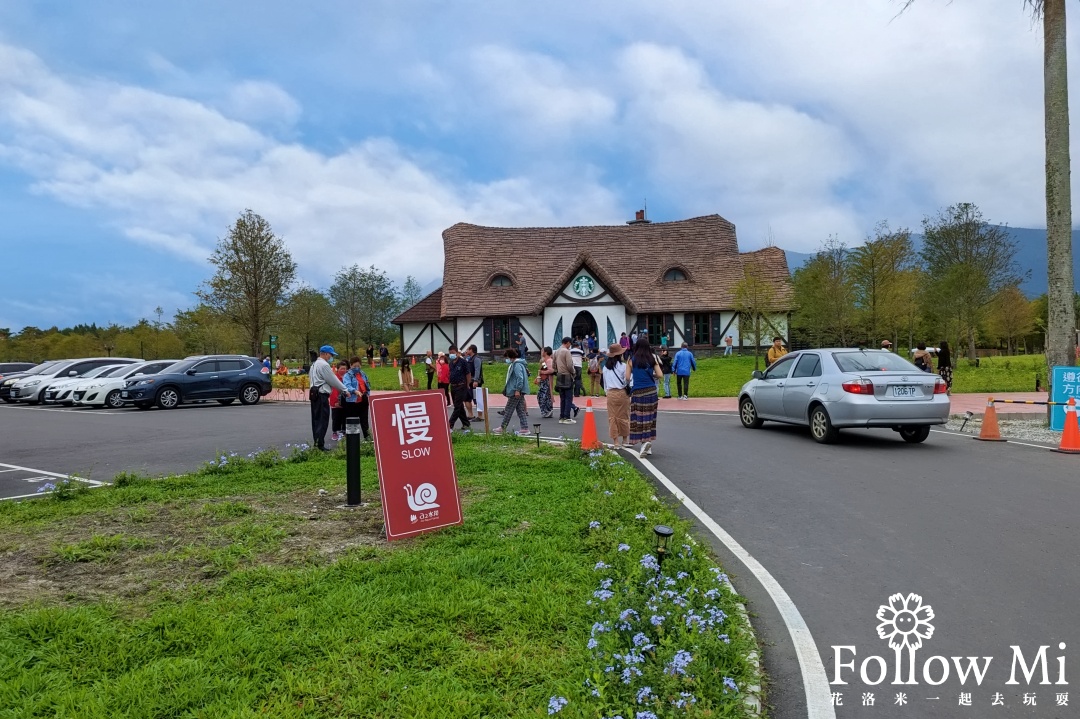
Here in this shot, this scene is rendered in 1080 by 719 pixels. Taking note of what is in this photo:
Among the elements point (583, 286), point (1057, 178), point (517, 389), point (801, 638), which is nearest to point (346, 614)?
point (801, 638)

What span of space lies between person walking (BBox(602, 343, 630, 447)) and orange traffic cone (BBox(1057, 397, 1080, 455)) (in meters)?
6.22

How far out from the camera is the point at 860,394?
36.1 ft

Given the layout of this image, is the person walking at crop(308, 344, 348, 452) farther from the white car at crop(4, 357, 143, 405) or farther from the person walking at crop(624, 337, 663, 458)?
the white car at crop(4, 357, 143, 405)

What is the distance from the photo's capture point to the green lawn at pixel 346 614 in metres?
3.35

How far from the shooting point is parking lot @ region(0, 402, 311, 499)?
10.6m

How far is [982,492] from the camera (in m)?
7.77

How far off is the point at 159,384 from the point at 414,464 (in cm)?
2020

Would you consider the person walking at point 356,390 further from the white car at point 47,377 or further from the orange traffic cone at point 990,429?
the white car at point 47,377

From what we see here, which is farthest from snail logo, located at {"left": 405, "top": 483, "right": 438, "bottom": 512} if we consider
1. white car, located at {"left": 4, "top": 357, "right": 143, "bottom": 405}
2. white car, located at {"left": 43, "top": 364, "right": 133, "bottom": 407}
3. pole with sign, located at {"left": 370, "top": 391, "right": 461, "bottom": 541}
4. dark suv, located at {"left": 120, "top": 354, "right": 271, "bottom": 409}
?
white car, located at {"left": 4, "top": 357, "right": 143, "bottom": 405}

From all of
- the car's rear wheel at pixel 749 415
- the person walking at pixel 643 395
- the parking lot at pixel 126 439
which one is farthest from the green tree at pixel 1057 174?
the parking lot at pixel 126 439

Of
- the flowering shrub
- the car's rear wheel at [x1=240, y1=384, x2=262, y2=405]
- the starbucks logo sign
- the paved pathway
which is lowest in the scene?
the flowering shrub

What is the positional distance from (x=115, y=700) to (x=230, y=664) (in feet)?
1.67

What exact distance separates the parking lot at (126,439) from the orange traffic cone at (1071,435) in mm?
12222

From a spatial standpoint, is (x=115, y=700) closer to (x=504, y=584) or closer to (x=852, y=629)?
(x=504, y=584)
